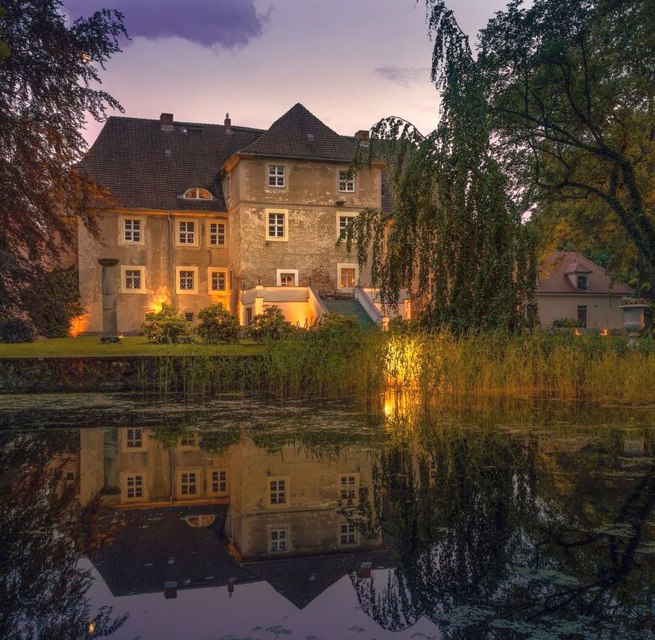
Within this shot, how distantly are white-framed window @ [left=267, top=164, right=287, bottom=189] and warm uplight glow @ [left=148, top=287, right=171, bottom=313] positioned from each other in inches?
294

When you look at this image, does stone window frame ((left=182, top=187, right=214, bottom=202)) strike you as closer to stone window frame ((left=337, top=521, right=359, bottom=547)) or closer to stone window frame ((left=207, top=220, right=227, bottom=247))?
stone window frame ((left=207, top=220, right=227, bottom=247))

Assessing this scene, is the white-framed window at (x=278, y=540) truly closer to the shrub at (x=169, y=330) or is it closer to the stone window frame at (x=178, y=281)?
the shrub at (x=169, y=330)

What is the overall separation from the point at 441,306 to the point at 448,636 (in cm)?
1163

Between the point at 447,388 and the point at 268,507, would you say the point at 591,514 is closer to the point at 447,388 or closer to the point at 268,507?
the point at 268,507

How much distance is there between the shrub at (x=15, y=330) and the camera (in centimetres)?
2588

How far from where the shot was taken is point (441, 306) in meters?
14.4

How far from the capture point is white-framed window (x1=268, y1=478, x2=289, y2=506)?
5.58 metres

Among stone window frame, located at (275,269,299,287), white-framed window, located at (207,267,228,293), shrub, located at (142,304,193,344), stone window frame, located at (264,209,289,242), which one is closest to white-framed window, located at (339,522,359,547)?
shrub, located at (142,304,193,344)

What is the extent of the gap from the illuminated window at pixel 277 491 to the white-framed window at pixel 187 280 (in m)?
30.3

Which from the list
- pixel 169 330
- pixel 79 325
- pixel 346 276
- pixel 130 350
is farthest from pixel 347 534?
pixel 79 325

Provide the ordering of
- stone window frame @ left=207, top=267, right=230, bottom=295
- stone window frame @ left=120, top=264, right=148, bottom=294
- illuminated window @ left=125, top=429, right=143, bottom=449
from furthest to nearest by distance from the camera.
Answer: stone window frame @ left=207, top=267, right=230, bottom=295 → stone window frame @ left=120, top=264, right=148, bottom=294 → illuminated window @ left=125, top=429, right=143, bottom=449

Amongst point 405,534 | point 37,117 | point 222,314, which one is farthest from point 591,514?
point 222,314

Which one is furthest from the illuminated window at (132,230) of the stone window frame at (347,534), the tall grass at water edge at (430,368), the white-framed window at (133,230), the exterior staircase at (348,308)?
Result: the stone window frame at (347,534)

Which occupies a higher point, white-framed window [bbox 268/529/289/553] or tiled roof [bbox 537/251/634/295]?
tiled roof [bbox 537/251/634/295]
